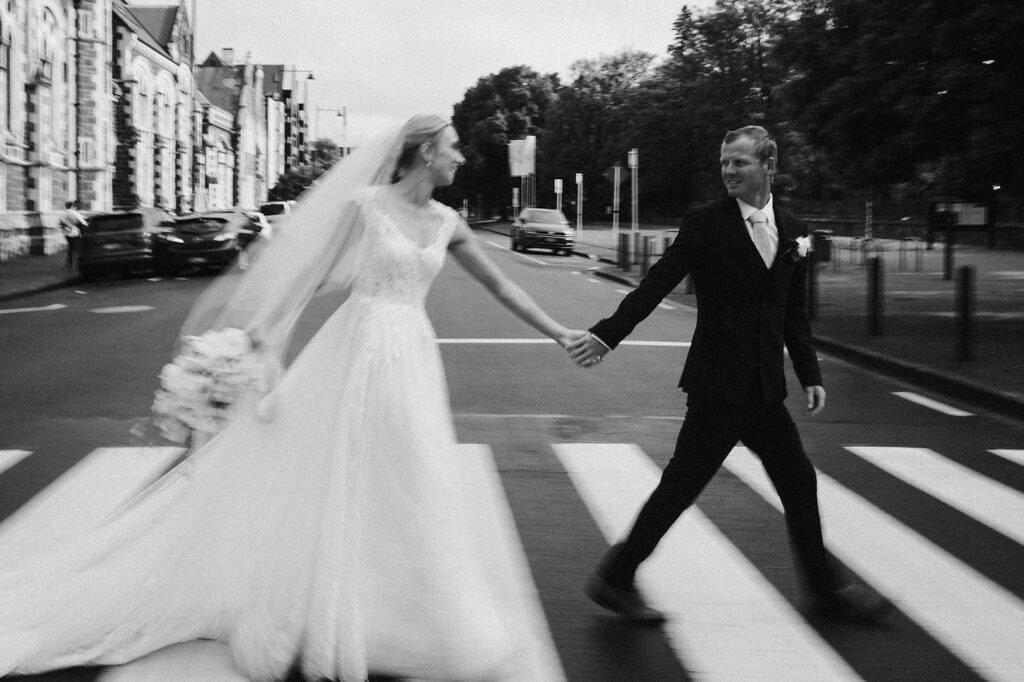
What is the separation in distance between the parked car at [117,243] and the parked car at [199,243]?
416 mm

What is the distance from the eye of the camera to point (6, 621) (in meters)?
4.02

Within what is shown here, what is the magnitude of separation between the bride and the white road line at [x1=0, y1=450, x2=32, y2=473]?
3132 millimetres

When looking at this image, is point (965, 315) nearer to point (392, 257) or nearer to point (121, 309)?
point (392, 257)

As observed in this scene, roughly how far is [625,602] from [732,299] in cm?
114

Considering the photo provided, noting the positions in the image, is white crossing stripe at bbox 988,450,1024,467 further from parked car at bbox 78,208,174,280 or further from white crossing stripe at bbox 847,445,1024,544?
parked car at bbox 78,208,174,280

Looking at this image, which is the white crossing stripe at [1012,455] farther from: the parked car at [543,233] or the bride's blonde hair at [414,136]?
the parked car at [543,233]

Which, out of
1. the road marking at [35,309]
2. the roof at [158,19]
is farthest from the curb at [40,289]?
the roof at [158,19]

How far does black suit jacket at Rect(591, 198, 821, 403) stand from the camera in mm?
4410

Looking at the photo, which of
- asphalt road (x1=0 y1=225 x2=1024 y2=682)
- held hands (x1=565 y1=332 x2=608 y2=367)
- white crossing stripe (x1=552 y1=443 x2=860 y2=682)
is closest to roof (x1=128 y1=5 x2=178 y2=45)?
asphalt road (x1=0 y1=225 x2=1024 y2=682)

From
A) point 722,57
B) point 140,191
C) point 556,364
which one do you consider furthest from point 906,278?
point 140,191

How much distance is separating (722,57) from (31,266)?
37.4 metres

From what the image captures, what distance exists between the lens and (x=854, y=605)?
14.8ft

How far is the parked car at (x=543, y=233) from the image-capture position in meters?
44.2

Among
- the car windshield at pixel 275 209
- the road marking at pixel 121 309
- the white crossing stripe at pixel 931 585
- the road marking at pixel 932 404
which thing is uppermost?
the car windshield at pixel 275 209
